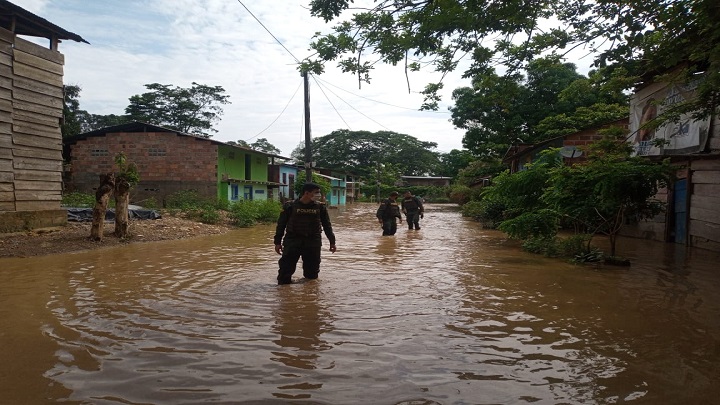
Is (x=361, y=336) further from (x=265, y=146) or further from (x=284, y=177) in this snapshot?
(x=265, y=146)

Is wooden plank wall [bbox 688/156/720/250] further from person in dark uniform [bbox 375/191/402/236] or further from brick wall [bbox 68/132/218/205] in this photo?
brick wall [bbox 68/132/218/205]

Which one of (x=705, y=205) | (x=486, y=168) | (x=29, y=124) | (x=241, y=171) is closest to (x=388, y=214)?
(x=705, y=205)

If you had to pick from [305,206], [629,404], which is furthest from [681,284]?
[305,206]

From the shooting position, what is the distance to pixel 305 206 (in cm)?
664

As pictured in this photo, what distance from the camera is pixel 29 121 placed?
11617 millimetres

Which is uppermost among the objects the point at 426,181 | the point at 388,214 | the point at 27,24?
the point at 27,24

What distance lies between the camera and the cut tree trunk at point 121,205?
37.8 ft

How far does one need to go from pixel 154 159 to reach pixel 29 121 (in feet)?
44.8

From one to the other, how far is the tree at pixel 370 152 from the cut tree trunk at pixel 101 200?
164 feet

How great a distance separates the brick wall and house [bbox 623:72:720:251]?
65.2ft

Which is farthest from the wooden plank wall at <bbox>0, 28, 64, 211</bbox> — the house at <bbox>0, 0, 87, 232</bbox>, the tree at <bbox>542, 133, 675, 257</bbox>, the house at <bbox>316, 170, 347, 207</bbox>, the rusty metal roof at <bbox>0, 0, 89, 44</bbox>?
the house at <bbox>316, 170, 347, 207</bbox>

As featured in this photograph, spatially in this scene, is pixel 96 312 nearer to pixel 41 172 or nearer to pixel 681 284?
pixel 681 284

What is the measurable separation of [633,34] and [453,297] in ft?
12.1

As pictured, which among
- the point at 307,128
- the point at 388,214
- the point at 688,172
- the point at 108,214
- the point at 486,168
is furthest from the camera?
the point at 486,168
